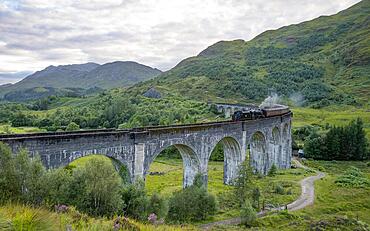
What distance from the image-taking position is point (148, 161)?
27.9m

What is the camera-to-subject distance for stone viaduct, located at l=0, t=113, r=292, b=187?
70.2 ft

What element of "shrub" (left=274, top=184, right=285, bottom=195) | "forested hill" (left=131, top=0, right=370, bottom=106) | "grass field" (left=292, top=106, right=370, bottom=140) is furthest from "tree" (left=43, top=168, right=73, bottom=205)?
"forested hill" (left=131, top=0, right=370, bottom=106)

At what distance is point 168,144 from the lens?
1176 inches

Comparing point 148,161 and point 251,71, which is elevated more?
point 251,71

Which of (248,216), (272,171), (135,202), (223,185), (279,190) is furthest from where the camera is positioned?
(272,171)

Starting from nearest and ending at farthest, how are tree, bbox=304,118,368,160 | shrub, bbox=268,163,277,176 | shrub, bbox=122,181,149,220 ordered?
shrub, bbox=122,181,149,220 → shrub, bbox=268,163,277,176 → tree, bbox=304,118,368,160

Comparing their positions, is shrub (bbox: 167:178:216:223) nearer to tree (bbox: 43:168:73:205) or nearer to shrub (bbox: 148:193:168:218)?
shrub (bbox: 148:193:168:218)

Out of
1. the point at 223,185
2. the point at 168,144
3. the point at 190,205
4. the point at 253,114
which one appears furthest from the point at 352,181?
the point at 168,144

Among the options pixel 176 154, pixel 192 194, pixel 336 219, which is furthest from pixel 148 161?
pixel 176 154

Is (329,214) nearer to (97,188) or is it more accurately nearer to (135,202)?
(135,202)

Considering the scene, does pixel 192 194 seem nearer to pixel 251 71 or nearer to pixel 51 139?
pixel 51 139

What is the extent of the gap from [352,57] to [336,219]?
521 ft

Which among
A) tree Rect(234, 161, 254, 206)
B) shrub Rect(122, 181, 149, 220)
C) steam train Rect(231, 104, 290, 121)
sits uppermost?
steam train Rect(231, 104, 290, 121)

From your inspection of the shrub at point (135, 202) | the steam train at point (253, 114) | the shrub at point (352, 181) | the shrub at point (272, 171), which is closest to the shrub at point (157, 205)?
the shrub at point (135, 202)
